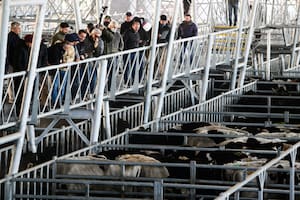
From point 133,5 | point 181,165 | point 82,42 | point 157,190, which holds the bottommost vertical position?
point 157,190

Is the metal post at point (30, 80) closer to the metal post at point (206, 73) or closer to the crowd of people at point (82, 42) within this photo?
the crowd of people at point (82, 42)

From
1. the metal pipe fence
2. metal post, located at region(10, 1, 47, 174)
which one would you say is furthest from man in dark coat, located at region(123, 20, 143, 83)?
metal post, located at region(10, 1, 47, 174)

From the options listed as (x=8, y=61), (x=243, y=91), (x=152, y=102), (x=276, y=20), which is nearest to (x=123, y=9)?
(x=276, y=20)

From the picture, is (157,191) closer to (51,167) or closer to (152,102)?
(51,167)

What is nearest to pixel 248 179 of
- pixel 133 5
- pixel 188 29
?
pixel 188 29

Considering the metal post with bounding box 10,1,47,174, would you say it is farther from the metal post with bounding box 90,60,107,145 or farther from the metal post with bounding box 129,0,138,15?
the metal post with bounding box 129,0,138,15

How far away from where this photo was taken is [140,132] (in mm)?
23531

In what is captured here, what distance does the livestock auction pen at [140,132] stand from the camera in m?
18.6

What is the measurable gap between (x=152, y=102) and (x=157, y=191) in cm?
1347

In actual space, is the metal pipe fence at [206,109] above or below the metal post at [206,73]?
below

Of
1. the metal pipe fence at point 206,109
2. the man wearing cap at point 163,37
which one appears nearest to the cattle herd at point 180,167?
the metal pipe fence at point 206,109

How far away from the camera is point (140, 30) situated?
30.6 meters

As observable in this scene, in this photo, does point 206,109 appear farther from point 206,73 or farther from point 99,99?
point 99,99

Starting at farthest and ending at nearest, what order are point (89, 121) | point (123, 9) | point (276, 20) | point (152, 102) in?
point (123, 9) → point (276, 20) → point (152, 102) → point (89, 121)
